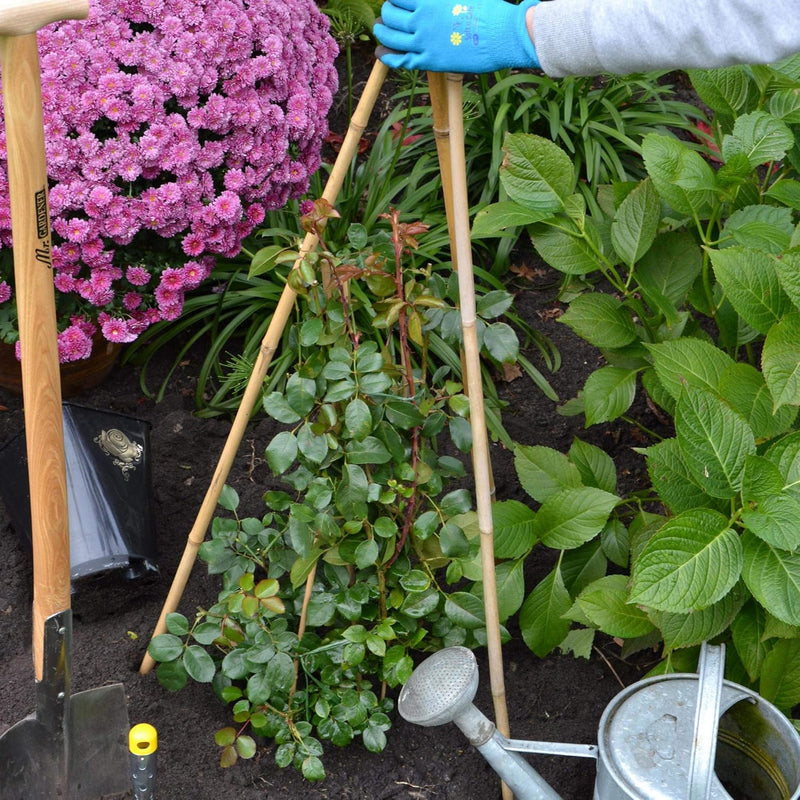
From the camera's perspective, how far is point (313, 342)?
1.59 meters

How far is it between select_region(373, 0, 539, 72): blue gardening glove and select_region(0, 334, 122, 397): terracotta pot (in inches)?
44.4

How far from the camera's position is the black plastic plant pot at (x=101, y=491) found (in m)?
Answer: 1.89

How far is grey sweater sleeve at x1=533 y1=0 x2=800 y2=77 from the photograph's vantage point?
122 centimetres

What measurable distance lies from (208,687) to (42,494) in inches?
24.9

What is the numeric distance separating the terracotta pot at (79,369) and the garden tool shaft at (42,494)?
78 centimetres

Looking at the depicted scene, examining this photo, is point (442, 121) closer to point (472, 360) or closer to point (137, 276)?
point (472, 360)

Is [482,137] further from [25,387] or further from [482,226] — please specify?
[25,387]

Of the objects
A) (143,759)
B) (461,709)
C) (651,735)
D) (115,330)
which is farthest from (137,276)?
(651,735)

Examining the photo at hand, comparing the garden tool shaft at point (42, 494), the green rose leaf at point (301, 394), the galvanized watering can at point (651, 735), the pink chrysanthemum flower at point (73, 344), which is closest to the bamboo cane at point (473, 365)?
the galvanized watering can at point (651, 735)

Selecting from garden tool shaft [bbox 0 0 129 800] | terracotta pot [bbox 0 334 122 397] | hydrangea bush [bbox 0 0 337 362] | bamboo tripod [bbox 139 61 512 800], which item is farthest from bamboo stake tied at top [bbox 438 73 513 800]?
terracotta pot [bbox 0 334 122 397]

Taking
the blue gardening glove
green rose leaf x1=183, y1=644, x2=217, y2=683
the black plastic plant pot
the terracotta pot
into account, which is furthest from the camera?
the terracotta pot

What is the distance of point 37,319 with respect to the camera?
1355mm

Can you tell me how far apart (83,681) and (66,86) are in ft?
3.87

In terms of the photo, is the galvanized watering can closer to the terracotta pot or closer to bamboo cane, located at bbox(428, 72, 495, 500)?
bamboo cane, located at bbox(428, 72, 495, 500)
